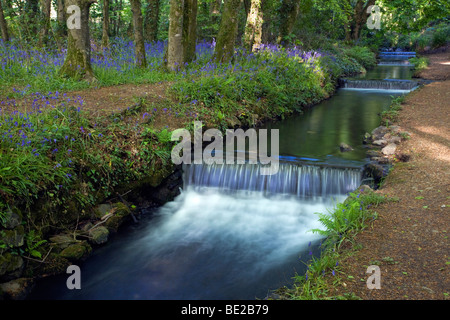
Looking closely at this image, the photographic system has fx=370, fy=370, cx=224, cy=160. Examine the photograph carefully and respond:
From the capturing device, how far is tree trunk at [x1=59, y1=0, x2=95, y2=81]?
25.2 feet

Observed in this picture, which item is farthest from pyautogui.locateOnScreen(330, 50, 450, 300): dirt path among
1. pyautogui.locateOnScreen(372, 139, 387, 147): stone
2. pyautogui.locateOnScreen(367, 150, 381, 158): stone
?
pyautogui.locateOnScreen(372, 139, 387, 147): stone

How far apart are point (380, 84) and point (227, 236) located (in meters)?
13.0

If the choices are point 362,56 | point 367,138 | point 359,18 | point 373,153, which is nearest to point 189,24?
point 367,138

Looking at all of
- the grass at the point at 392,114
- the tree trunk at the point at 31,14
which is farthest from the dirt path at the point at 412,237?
the tree trunk at the point at 31,14

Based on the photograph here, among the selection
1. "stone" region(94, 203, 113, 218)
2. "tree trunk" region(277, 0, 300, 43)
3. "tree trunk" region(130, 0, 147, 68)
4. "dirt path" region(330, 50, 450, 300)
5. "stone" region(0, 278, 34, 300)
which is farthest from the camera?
"tree trunk" region(277, 0, 300, 43)

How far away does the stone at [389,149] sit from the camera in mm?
7143

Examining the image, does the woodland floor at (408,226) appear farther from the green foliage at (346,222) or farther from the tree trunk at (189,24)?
the tree trunk at (189,24)

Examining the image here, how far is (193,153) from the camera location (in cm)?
718

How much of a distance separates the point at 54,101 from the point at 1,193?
2980 millimetres

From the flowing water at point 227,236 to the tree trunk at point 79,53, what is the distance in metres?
3.39

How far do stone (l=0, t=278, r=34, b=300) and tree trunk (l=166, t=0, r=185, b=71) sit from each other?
21.7 feet

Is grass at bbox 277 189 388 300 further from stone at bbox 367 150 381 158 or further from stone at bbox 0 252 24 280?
stone at bbox 0 252 24 280

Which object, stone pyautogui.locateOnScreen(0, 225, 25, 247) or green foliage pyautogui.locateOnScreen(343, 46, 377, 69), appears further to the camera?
green foliage pyautogui.locateOnScreen(343, 46, 377, 69)
